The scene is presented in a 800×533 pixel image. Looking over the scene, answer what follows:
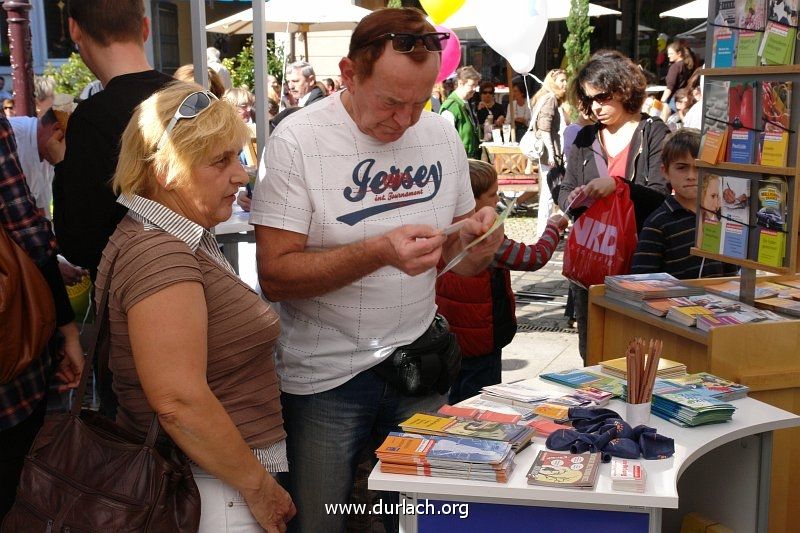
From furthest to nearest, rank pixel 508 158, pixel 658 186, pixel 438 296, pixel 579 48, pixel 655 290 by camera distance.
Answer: pixel 579 48 → pixel 508 158 → pixel 658 186 → pixel 438 296 → pixel 655 290

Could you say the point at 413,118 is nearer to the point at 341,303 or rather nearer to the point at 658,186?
the point at 341,303

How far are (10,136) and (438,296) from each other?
2.03m

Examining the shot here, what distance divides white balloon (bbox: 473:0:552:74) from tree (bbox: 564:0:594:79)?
5.61 m

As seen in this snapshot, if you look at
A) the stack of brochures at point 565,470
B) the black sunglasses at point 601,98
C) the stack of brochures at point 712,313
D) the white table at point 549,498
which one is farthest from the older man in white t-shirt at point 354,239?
the black sunglasses at point 601,98

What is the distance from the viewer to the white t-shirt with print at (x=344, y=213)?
2439mm

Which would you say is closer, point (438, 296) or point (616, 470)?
point (616, 470)

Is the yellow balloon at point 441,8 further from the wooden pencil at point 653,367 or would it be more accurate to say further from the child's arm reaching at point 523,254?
the wooden pencil at point 653,367

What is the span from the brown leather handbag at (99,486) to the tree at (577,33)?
14044 mm

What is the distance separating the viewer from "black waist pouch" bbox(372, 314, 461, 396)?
2.56 meters

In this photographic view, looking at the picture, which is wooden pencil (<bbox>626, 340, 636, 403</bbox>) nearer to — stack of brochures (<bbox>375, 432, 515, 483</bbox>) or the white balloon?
stack of brochures (<bbox>375, 432, 515, 483</bbox>)

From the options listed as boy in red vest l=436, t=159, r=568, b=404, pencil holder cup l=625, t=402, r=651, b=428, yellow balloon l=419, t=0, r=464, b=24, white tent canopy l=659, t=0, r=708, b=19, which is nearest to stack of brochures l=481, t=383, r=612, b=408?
pencil holder cup l=625, t=402, r=651, b=428

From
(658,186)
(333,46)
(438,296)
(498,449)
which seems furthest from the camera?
(333,46)

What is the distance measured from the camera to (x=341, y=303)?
2518mm

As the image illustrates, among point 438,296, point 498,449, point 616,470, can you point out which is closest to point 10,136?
point 498,449
